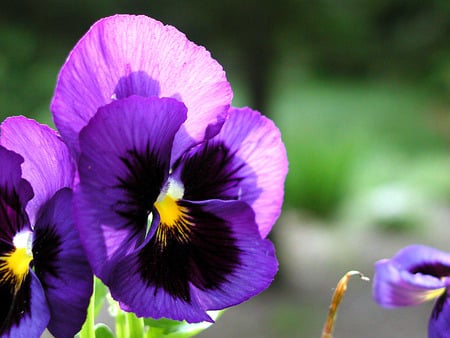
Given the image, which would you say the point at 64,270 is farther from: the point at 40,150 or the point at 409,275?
the point at 409,275

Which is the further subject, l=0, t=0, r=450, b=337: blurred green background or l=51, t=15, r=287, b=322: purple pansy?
l=0, t=0, r=450, b=337: blurred green background

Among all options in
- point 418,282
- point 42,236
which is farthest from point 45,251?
point 418,282

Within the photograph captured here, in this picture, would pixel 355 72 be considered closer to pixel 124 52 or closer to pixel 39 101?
pixel 39 101

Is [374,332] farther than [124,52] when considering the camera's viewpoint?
Yes

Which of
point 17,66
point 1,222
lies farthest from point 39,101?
point 1,222

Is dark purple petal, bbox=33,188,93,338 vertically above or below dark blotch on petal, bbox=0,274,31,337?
above

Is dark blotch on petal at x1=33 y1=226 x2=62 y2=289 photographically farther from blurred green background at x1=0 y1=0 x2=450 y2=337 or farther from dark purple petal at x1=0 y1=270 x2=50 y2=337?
blurred green background at x1=0 y1=0 x2=450 y2=337

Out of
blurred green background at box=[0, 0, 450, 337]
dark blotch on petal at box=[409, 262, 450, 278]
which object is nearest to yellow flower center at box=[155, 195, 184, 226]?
dark blotch on petal at box=[409, 262, 450, 278]
